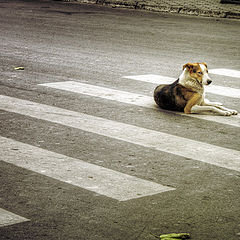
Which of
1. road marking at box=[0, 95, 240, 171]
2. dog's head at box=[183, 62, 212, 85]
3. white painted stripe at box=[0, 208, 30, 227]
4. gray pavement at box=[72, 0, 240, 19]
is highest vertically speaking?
dog's head at box=[183, 62, 212, 85]

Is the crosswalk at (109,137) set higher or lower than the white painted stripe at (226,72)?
higher

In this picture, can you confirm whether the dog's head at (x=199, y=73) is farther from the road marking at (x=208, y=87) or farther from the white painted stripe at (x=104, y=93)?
the road marking at (x=208, y=87)

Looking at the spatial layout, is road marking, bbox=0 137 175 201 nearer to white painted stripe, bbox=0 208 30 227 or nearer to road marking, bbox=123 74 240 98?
white painted stripe, bbox=0 208 30 227

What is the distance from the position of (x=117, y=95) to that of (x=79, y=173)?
336cm

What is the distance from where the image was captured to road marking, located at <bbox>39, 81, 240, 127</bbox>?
22.8 feet

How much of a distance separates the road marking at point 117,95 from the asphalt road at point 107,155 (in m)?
0.03

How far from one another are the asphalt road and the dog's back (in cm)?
14

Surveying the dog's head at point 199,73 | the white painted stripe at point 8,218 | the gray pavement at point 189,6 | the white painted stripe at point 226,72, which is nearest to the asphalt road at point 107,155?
the white painted stripe at point 8,218

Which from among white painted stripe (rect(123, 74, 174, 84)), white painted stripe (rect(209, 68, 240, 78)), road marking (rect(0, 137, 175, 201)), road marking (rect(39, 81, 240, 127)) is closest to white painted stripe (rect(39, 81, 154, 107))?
road marking (rect(39, 81, 240, 127))

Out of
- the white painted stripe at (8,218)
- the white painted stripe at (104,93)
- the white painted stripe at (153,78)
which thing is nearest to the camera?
the white painted stripe at (8,218)

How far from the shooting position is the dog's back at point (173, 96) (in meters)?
7.07

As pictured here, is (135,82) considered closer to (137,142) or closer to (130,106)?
(130,106)

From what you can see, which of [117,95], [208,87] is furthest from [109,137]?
[208,87]

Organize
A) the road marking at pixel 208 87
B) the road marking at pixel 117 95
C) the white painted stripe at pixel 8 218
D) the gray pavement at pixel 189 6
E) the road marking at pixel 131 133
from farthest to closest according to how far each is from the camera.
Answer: the gray pavement at pixel 189 6, the road marking at pixel 208 87, the road marking at pixel 117 95, the road marking at pixel 131 133, the white painted stripe at pixel 8 218
